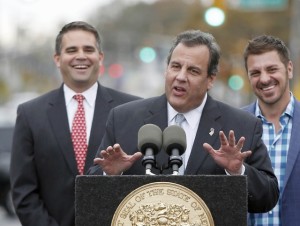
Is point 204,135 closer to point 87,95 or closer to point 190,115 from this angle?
point 190,115

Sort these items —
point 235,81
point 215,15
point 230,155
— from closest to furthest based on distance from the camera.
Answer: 1. point 230,155
2. point 215,15
3. point 235,81

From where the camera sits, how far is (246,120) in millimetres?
6758

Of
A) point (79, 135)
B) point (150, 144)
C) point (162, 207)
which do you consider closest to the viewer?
point (162, 207)

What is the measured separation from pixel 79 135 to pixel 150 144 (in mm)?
2072

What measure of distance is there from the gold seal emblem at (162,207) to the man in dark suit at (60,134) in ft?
6.77

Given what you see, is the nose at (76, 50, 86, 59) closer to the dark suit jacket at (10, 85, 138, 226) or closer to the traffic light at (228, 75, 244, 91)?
the dark suit jacket at (10, 85, 138, 226)

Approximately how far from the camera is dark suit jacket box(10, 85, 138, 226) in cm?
768

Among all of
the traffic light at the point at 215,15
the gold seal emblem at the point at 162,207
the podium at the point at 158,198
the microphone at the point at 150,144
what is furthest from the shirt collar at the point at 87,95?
the traffic light at the point at 215,15

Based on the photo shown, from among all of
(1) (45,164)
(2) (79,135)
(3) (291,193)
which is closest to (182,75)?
(3) (291,193)

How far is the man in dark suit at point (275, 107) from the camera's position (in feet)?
24.5

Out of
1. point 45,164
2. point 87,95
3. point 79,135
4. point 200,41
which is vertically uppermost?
point 200,41

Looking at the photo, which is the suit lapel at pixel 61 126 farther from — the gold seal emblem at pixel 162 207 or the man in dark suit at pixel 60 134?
the gold seal emblem at pixel 162 207

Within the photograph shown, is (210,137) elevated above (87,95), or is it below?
below

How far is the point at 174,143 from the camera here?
234 inches
